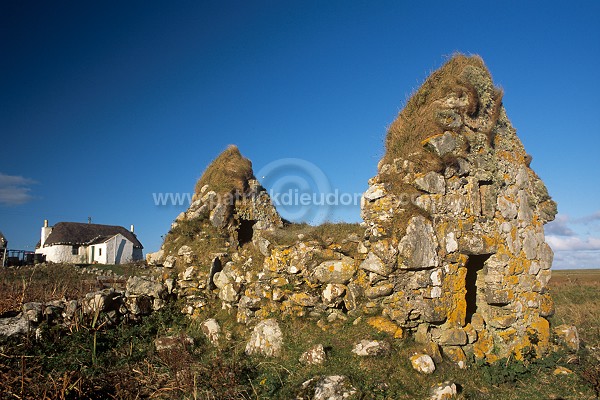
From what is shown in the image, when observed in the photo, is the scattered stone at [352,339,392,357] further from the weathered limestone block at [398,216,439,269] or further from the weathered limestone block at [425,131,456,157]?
the weathered limestone block at [425,131,456,157]

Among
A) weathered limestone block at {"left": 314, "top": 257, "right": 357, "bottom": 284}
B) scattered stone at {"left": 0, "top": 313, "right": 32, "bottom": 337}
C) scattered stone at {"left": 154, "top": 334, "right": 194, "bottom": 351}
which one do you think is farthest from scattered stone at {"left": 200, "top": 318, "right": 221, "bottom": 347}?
scattered stone at {"left": 0, "top": 313, "right": 32, "bottom": 337}

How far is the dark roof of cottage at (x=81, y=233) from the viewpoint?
1485 inches

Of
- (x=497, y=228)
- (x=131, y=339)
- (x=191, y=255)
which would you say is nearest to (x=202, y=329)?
(x=131, y=339)

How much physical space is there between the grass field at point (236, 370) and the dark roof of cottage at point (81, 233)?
33.0 meters

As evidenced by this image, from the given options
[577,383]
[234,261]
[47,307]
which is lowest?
[577,383]

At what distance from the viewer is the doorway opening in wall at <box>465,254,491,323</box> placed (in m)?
8.88

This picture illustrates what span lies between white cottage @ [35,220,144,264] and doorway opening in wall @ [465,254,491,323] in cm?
3528

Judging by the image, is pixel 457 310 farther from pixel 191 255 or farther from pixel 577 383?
pixel 191 255

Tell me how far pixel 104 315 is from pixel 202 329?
2.43 metres

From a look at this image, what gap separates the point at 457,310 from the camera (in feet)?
26.6

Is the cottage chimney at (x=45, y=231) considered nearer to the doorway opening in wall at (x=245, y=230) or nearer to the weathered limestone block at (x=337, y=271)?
the doorway opening in wall at (x=245, y=230)

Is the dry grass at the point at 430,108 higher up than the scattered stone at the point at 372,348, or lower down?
higher up

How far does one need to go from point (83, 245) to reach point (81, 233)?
156 centimetres

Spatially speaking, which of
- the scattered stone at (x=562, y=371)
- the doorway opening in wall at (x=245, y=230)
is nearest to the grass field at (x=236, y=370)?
the scattered stone at (x=562, y=371)
